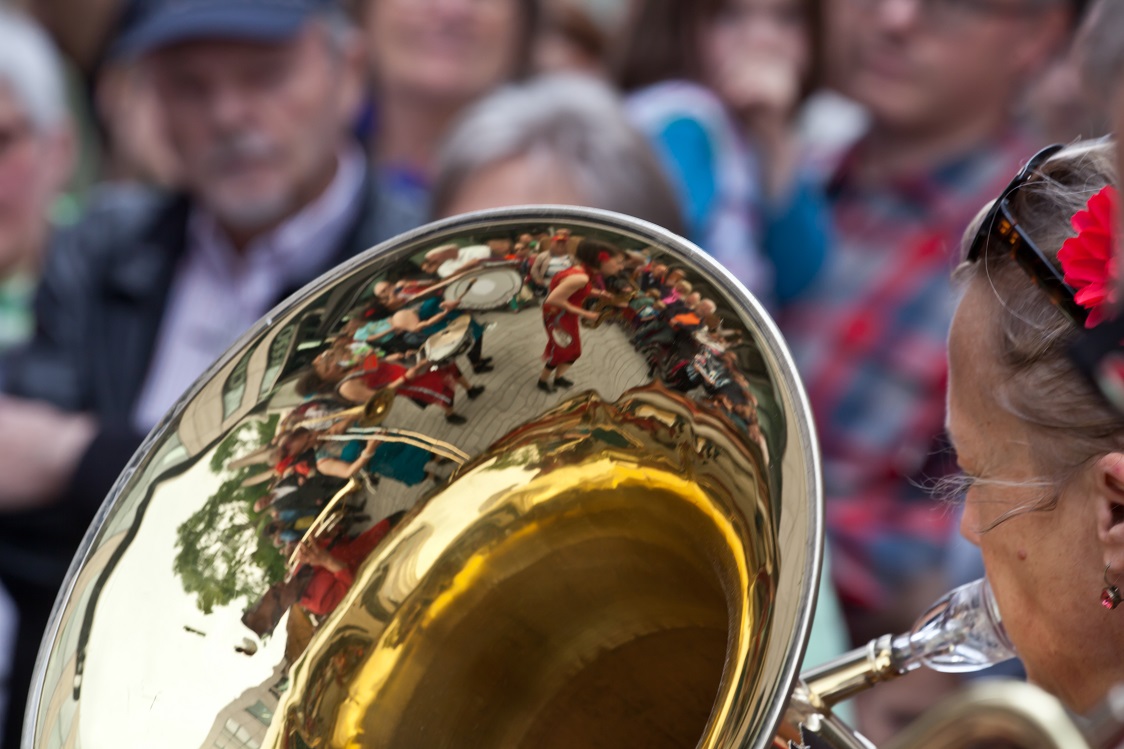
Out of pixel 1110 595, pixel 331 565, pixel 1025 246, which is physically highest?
pixel 1025 246

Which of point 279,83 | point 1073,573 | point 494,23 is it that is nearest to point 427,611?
point 1073,573

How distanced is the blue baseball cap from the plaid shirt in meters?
1.09

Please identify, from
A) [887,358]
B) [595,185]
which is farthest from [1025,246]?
[887,358]

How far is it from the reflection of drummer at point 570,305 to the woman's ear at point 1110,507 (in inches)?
18.4

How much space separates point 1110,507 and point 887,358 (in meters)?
1.43

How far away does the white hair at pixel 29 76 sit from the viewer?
304cm

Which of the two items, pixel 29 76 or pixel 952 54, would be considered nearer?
pixel 952 54

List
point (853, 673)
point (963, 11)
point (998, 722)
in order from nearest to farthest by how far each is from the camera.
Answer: point (998, 722) → point (853, 673) → point (963, 11)

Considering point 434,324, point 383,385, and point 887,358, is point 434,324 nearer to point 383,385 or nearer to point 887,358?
point 383,385

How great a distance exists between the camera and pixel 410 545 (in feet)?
4.93

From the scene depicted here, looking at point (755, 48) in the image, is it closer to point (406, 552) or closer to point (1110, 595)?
point (406, 552)

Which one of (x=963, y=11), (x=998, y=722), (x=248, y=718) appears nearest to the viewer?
(x=998, y=722)

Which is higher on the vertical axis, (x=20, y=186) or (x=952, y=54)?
(x=952, y=54)

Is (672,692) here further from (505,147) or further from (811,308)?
(811,308)
